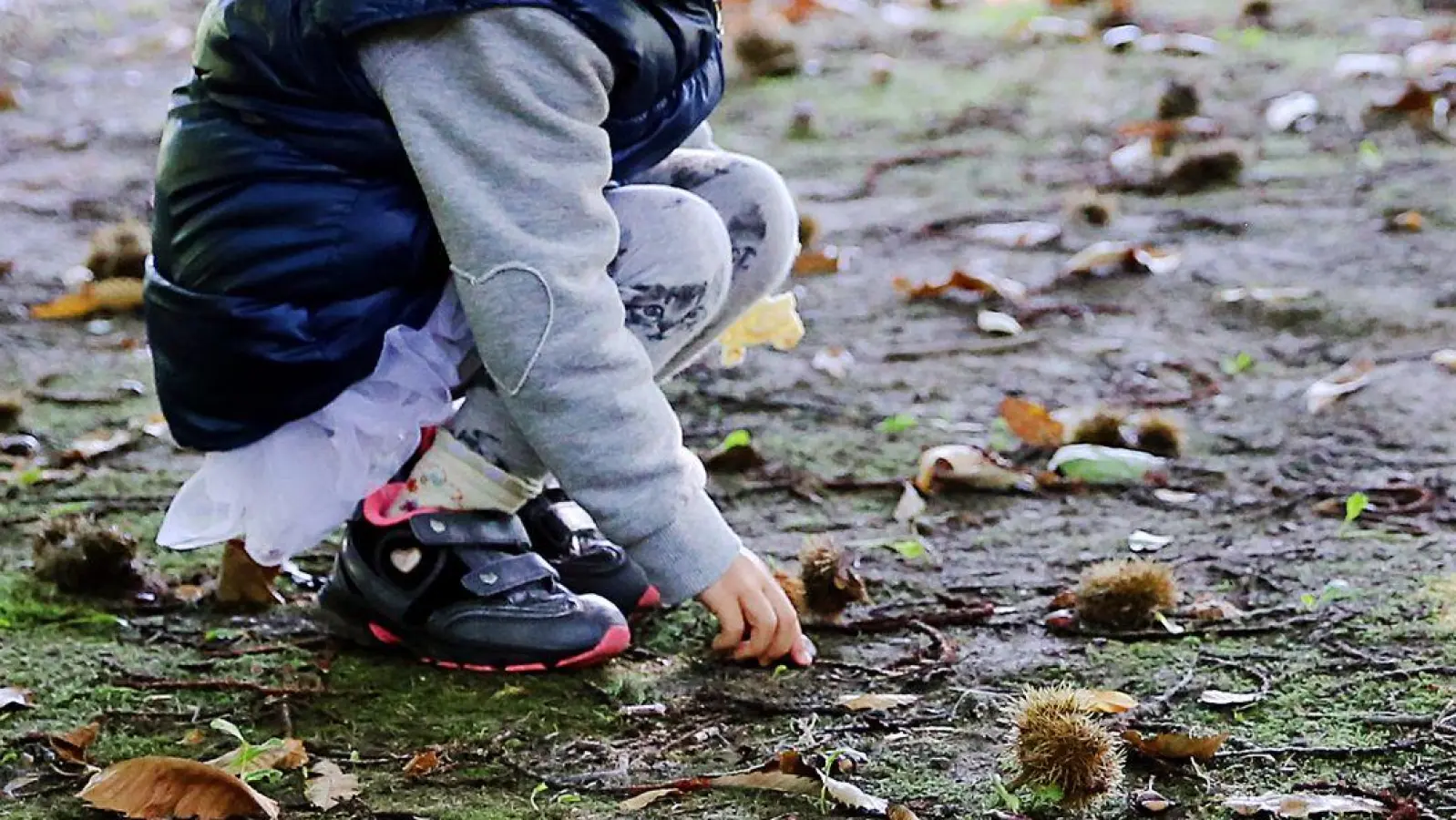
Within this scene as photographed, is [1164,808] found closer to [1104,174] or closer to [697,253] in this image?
[697,253]

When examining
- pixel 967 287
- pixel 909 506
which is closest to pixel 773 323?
pixel 909 506

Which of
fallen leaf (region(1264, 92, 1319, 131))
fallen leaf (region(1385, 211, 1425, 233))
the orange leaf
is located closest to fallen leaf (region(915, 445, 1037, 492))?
the orange leaf

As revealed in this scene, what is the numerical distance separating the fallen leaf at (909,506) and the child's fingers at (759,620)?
42cm

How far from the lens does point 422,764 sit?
4.56ft

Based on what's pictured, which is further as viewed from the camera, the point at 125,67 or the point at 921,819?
the point at 125,67

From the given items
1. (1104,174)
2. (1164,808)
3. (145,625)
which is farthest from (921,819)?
(1104,174)

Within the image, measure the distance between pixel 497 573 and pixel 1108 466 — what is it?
73 cm

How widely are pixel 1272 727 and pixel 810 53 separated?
3.46 m

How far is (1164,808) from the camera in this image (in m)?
1.26

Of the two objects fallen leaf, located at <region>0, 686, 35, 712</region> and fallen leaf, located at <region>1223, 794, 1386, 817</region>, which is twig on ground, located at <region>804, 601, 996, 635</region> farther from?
fallen leaf, located at <region>0, 686, 35, 712</region>

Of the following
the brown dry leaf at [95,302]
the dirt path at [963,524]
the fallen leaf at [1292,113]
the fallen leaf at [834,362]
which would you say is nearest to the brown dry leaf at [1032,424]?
the dirt path at [963,524]

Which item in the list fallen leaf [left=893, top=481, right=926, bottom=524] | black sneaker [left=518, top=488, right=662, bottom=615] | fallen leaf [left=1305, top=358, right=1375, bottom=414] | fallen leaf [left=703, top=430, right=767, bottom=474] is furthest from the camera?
fallen leaf [left=1305, top=358, right=1375, bottom=414]

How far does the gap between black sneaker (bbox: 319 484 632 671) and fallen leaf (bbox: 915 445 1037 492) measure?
53cm

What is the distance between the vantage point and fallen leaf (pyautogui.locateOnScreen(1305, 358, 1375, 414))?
2217mm
